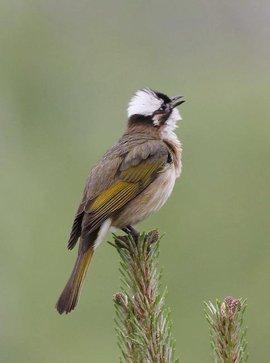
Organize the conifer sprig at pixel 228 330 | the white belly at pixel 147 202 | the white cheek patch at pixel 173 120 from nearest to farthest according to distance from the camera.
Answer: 1. the conifer sprig at pixel 228 330
2. the white belly at pixel 147 202
3. the white cheek patch at pixel 173 120

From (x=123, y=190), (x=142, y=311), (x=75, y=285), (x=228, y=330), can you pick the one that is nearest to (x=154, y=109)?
(x=123, y=190)

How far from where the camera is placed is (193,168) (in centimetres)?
1653

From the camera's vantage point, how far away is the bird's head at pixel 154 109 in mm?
7242

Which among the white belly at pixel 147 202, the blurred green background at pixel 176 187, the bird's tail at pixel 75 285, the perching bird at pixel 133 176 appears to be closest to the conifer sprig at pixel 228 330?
the bird's tail at pixel 75 285

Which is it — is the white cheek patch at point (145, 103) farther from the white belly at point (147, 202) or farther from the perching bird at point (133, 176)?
the white belly at point (147, 202)

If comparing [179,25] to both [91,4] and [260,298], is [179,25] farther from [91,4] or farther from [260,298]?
[260,298]

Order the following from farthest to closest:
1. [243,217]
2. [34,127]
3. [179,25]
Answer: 1. [179,25]
2. [34,127]
3. [243,217]

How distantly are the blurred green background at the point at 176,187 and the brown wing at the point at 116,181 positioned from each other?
3.94 m

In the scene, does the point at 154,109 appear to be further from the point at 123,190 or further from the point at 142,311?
the point at 142,311

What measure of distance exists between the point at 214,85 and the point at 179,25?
605 inches

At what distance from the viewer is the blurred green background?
14.0m

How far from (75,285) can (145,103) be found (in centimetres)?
204

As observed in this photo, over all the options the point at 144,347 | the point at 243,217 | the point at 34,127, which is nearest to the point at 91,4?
the point at 34,127

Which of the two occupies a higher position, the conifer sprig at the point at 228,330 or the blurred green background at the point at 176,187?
the blurred green background at the point at 176,187
